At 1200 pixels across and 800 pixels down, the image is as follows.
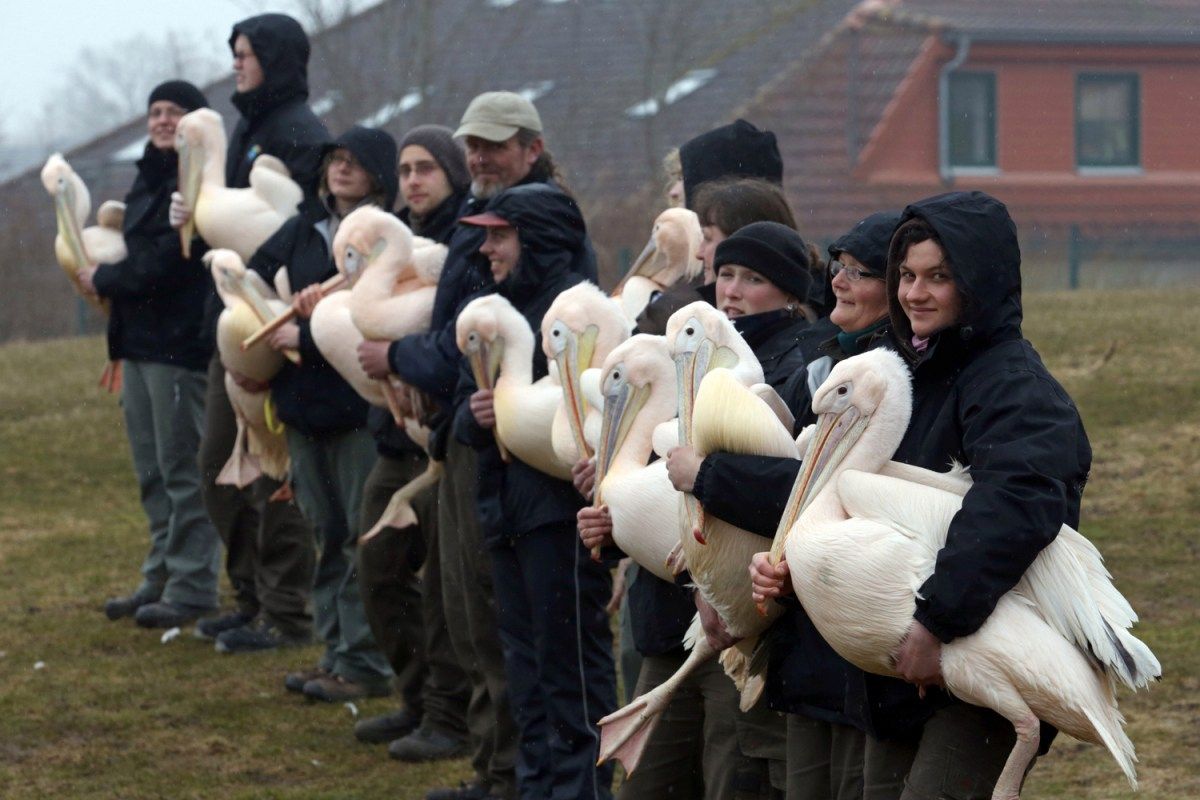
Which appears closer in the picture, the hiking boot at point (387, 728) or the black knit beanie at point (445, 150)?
the black knit beanie at point (445, 150)

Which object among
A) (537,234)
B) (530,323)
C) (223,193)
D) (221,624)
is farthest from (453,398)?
(221,624)

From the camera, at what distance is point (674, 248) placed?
5953 millimetres

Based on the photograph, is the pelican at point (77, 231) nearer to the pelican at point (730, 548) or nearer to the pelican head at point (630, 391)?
the pelican head at point (630, 391)

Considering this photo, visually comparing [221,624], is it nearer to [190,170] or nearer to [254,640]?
[254,640]

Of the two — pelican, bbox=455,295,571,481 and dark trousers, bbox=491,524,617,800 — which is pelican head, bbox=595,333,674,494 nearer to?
pelican, bbox=455,295,571,481

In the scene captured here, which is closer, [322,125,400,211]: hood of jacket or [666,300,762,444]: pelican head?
[666,300,762,444]: pelican head

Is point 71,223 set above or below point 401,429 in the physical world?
above

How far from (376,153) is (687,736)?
3.29 m

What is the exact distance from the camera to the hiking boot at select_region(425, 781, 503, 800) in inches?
244

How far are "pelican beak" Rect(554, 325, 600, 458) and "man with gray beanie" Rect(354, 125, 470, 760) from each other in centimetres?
155

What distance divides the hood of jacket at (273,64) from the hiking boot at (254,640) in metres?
2.40

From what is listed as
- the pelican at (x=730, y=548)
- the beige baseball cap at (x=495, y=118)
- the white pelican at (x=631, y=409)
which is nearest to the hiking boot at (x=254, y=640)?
the beige baseball cap at (x=495, y=118)

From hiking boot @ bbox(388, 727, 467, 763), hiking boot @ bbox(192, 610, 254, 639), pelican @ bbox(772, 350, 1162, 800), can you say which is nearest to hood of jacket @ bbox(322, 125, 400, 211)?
hiking boot @ bbox(388, 727, 467, 763)

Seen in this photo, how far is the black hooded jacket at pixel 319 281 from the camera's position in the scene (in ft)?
24.2
